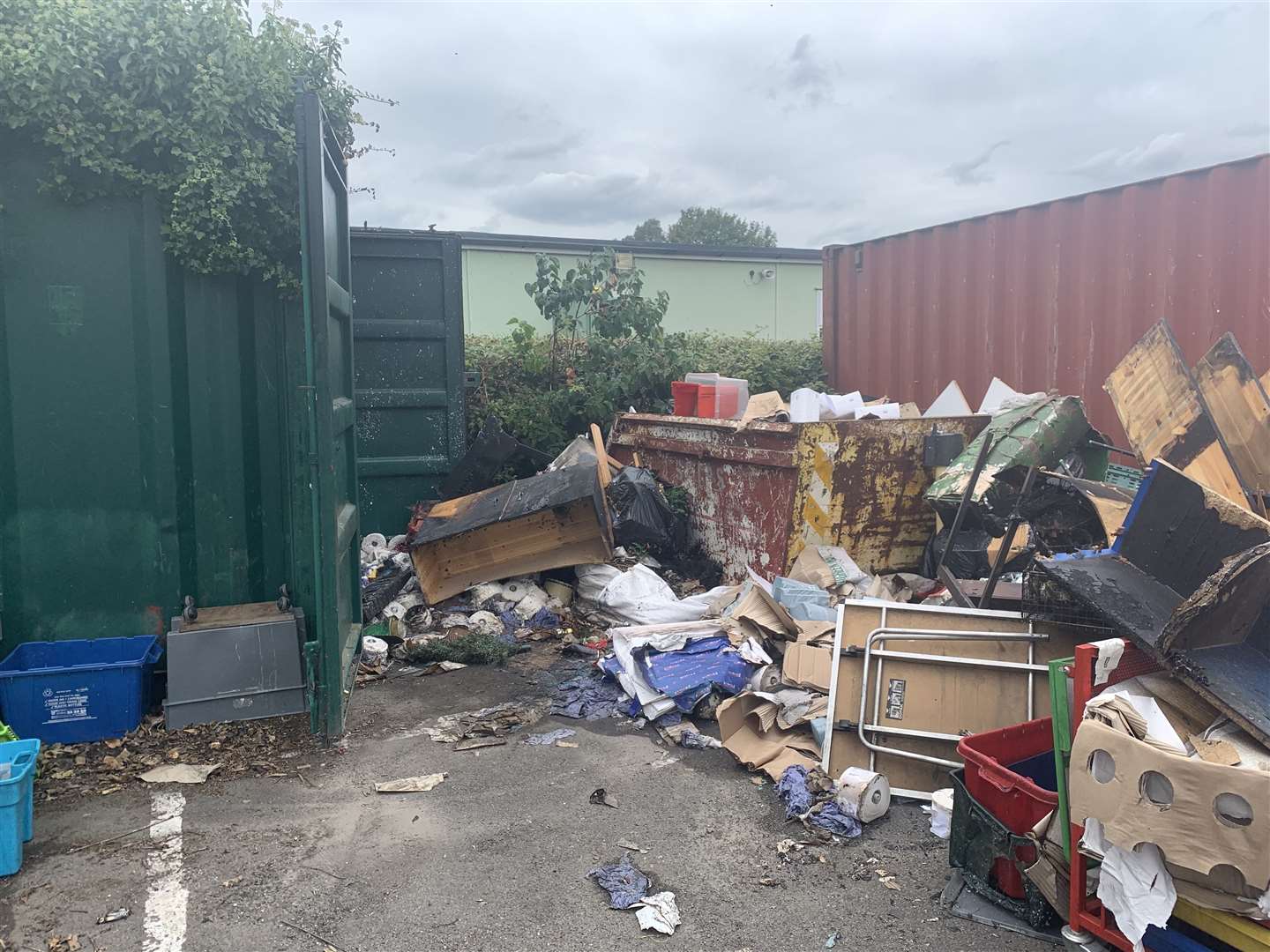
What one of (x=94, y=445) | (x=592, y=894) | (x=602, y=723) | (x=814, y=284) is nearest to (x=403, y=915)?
(x=592, y=894)

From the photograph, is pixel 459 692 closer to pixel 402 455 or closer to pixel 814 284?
pixel 402 455

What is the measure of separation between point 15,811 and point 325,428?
1.72 meters

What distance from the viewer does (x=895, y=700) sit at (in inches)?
140

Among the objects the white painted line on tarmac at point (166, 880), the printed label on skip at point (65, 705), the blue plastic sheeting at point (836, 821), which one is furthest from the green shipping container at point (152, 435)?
the blue plastic sheeting at point (836, 821)

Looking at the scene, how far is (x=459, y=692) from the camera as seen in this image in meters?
4.59

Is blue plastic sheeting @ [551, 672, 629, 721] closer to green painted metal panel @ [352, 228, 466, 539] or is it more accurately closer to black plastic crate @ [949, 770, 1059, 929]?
black plastic crate @ [949, 770, 1059, 929]

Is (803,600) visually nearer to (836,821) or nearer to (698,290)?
(836,821)

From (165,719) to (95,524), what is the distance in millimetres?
994

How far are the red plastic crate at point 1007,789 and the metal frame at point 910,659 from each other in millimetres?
364

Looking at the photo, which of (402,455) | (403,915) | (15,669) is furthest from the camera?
(402,455)

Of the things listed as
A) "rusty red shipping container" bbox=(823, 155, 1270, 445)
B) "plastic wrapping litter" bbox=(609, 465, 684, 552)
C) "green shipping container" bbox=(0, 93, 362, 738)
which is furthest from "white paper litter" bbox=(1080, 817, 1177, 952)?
"rusty red shipping container" bbox=(823, 155, 1270, 445)

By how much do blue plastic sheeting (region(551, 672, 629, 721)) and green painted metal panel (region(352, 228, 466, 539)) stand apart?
2515 millimetres

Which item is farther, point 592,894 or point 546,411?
point 546,411

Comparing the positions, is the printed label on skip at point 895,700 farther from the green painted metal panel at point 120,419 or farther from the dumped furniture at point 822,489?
the green painted metal panel at point 120,419
